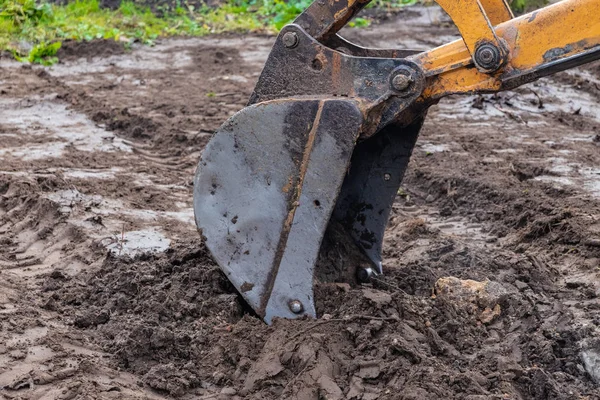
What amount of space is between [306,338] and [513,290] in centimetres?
128

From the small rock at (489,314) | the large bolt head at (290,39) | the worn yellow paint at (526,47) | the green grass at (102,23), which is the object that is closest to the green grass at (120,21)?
the green grass at (102,23)

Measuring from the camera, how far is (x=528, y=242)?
491cm

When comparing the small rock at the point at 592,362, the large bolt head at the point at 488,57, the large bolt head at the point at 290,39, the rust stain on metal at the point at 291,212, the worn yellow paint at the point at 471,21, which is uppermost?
the large bolt head at the point at 290,39

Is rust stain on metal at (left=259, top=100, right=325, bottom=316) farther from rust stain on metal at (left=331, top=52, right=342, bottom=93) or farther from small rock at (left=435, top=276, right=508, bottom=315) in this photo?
small rock at (left=435, top=276, right=508, bottom=315)

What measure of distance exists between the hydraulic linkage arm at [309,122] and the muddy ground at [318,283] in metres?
0.28

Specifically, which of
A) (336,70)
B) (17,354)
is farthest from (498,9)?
(17,354)

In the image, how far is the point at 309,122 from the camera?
3.30 m

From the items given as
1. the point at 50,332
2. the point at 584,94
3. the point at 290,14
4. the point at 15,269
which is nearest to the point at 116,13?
the point at 290,14

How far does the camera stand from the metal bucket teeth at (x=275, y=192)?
10.8ft

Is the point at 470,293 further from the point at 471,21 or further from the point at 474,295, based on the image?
the point at 471,21

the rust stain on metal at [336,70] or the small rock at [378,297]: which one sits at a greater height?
the rust stain on metal at [336,70]

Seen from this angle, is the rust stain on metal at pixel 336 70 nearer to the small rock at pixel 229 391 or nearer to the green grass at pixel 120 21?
the small rock at pixel 229 391

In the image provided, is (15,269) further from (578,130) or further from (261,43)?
(261,43)

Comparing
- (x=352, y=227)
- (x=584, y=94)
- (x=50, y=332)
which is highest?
(x=50, y=332)
